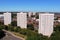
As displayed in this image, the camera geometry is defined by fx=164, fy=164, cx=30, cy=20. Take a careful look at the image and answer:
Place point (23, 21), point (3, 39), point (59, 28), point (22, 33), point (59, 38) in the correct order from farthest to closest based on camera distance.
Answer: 1. point (23, 21)
2. point (59, 28)
3. point (22, 33)
4. point (3, 39)
5. point (59, 38)

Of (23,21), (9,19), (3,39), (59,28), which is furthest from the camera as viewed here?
(9,19)

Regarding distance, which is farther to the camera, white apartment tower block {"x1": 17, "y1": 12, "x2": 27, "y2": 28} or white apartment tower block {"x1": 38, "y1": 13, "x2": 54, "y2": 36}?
white apartment tower block {"x1": 17, "y1": 12, "x2": 27, "y2": 28}

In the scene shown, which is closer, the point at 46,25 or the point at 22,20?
the point at 46,25

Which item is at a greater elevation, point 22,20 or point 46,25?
point 22,20

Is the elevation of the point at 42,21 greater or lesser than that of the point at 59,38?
greater

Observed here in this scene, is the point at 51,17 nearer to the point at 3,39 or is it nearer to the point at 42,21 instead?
the point at 42,21

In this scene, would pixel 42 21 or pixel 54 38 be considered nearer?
pixel 54 38

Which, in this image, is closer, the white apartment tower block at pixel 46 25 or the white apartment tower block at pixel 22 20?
the white apartment tower block at pixel 46 25

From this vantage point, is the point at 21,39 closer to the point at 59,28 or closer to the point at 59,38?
the point at 59,38

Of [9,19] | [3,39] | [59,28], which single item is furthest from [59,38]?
[9,19]
